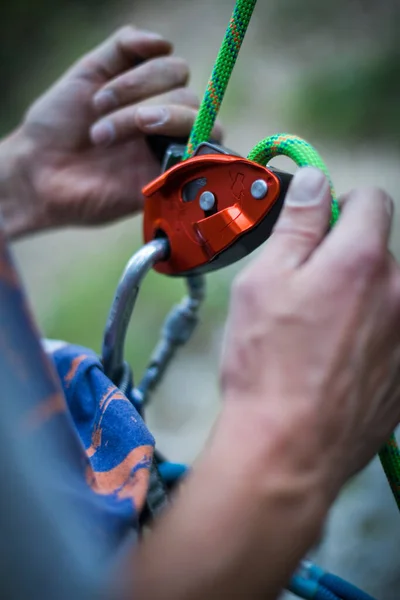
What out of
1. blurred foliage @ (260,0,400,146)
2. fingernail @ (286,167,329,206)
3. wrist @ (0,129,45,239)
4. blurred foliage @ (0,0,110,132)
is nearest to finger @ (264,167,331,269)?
fingernail @ (286,167,329,206)

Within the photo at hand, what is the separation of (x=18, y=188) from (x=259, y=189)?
49 centimetres

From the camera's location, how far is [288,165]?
1357 mm

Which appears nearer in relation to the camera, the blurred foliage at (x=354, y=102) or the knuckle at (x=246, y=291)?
the knuckle at (x=246, y=291)

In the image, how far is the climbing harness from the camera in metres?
0.40

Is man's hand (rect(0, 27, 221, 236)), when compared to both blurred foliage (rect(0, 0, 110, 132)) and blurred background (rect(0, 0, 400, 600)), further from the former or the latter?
blurred foliage (rect(0, 0, 110, 132))

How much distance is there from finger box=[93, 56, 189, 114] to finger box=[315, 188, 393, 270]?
409 mm

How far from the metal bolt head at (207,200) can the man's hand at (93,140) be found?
23 cm

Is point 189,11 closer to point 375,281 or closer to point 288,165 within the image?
point 288,165

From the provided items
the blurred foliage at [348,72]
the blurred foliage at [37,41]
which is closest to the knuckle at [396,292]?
the blurred foliage at [348,72]

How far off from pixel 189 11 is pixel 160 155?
5.06 ft

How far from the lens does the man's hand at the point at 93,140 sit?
26.5 inches

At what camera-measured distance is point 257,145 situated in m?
0.43

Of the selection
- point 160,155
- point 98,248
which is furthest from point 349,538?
point 98,248

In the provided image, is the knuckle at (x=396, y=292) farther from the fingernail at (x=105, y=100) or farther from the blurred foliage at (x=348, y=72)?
the blurred foliage at (x=348, y=72)
